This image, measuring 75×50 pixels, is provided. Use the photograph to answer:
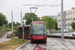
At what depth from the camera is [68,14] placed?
11225 cm

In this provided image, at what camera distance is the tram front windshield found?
2305 centimetres

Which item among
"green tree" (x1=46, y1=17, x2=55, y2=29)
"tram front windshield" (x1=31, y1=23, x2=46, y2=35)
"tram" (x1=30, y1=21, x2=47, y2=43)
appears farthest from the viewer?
"green tree" (x1=46, y1=17, x2=55, y2=29)

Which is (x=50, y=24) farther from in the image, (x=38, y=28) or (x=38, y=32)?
(x=38, y=32)

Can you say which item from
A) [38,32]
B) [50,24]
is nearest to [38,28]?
[38,32]

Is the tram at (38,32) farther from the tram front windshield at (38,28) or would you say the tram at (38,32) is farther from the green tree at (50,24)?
the green tree at (50,24)

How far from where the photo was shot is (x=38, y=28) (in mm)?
23359

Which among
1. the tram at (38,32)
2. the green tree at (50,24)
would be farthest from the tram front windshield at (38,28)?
the green tree at (50,24)

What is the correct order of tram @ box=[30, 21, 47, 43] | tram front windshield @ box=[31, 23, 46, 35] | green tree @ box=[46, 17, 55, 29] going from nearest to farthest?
tram @ box=[30, 21, 47, 43] < tram front windshield @ box=[31, 23, 46, 35] < green tree @ box=[46, 17, 55, 29]

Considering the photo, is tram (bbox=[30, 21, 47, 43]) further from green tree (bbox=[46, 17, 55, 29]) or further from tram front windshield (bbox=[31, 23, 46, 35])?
green tree (bbox=[46, 17, 55, 29])

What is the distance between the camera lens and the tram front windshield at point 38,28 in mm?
23047

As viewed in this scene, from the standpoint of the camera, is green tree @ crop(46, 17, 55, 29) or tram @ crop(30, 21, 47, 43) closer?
tram @ crop(30, 21, 47, 43)

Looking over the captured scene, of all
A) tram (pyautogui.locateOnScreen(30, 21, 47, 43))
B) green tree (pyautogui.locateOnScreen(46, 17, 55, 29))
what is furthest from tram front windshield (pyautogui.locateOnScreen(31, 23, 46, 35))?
green tree (pyautogui.locateOnScreen(46, 17, 55, 29))

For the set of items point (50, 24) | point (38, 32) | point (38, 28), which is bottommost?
point (38, 32)

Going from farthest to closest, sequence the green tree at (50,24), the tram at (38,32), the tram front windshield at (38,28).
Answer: the green tree at (50,24)
the tram front windshield at (38,28)
the tram at (38,32)
